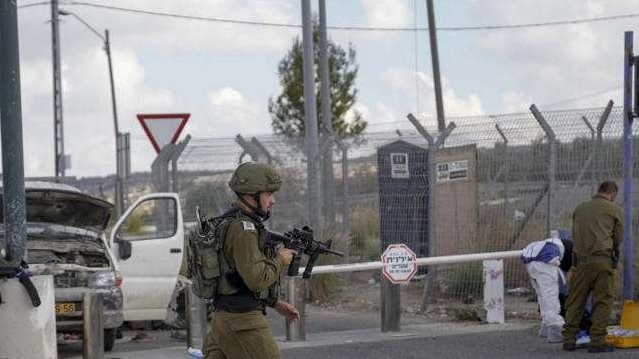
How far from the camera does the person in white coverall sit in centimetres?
1166

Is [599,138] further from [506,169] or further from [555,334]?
[555,334]

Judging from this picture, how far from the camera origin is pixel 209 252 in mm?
6582

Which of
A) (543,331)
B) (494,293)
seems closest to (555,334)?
(543,331)

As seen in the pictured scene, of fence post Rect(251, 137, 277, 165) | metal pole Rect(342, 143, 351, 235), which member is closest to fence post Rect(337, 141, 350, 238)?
metal pole Rect(342, 143, 351, 235)

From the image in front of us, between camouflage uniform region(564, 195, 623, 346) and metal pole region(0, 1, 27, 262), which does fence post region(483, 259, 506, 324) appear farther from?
metal pole region(0, 1, 27, 262)

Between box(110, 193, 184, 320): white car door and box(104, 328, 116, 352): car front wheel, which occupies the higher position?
box(110, 193, 184, 320): white car door

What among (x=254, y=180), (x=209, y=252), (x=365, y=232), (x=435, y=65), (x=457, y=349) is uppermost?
(x=435, y=65)

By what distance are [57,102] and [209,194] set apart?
1390cm

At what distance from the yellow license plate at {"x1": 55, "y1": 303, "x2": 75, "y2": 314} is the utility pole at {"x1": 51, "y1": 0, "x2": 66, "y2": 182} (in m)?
20.4

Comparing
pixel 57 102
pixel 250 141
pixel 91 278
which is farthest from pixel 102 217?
pixel 57 102

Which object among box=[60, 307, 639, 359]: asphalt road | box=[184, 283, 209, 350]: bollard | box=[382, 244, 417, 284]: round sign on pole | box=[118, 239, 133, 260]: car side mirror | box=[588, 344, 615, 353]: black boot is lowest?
box=[60, 307, 639, 359]: asphalt road

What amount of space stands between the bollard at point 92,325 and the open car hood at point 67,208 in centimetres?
243

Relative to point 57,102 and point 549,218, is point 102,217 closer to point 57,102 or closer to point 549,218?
point 549,218

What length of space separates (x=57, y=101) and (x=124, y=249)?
1907 cm
